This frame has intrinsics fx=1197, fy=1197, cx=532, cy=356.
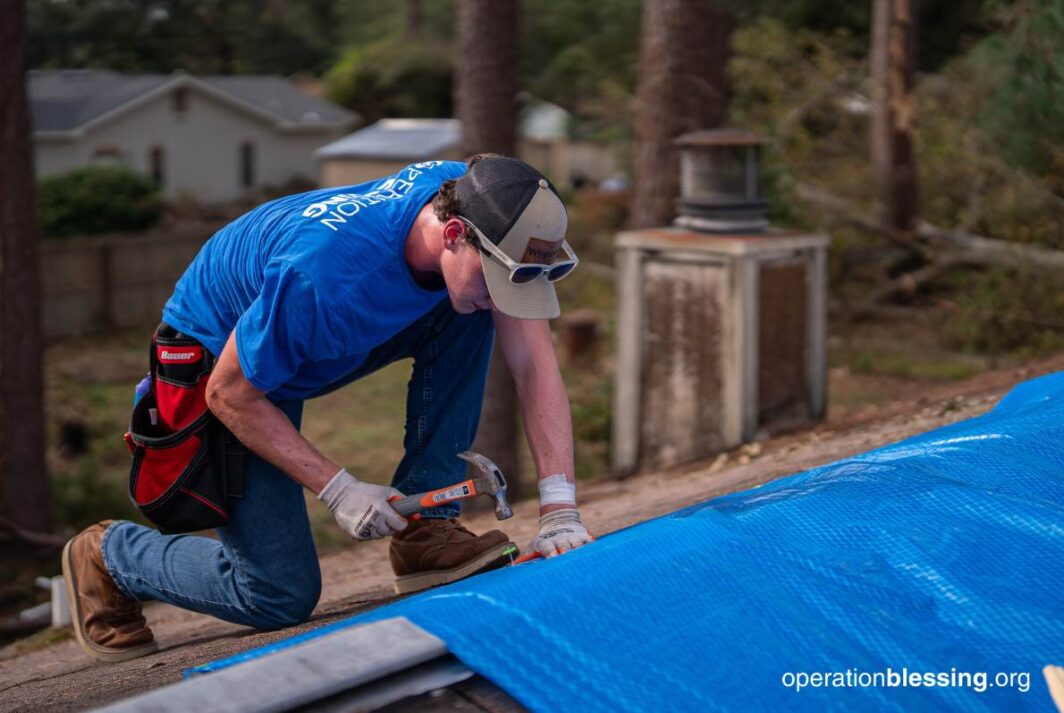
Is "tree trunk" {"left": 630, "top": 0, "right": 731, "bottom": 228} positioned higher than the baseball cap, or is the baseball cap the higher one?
"tree trunk" {"left": 630, "top": 0, "right": 731, "bottom": 228}

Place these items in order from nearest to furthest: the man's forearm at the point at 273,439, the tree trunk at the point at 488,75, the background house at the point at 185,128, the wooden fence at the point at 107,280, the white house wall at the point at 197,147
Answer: the man's forearm at the point at 273,439
the tree trunk at the point at 488,75
the wooden fence at the point at 107,280
the background house at the point at 185,128
the white house wall at the point at 197,147

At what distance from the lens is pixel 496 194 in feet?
8.93

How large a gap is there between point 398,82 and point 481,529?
3166 cm

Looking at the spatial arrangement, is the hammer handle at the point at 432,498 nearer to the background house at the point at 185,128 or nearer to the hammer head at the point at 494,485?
the hammer head at the point at 494,485

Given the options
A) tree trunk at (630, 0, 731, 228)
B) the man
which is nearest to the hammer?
the man

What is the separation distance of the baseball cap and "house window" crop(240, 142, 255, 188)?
97.7 ft

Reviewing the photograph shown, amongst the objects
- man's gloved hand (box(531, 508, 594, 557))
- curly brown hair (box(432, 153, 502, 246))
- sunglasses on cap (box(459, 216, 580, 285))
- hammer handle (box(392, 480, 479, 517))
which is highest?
curly brown hair (box(432, 153, 502, 246))

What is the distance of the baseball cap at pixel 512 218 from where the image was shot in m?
2.72

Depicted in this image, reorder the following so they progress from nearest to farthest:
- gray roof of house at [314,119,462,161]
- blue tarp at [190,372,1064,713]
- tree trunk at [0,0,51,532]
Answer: blue tarp at [190,372,1064,713] < tree trunk at [0,0,51,532] < gray roof of house at [314,119,462,161]

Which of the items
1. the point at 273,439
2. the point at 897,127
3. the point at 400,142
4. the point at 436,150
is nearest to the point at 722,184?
the point at 273,439

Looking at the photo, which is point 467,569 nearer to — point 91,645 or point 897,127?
point 91,645

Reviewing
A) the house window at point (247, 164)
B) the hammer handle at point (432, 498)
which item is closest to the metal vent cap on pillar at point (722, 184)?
the hammer handle at point (432, 498)

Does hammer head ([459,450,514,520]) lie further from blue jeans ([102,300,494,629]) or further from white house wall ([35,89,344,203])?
white house wall ([35,89,344,203])

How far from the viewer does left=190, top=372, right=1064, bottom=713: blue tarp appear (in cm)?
219
